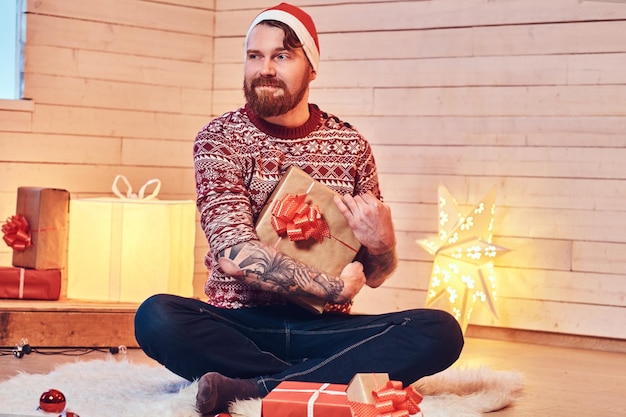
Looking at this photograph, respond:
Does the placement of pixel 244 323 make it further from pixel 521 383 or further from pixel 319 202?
pixel 521 383

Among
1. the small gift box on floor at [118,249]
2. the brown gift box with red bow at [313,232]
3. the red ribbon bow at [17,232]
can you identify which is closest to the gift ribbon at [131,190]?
the small gift box on floor at [118,249]

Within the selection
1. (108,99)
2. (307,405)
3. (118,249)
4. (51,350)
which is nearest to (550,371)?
(307,405)

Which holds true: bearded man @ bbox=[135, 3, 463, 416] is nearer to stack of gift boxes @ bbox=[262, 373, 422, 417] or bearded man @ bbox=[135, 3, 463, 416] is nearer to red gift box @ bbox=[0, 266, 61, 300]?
stack of gift boxes @ bbox=[262, 373, 422, 417]

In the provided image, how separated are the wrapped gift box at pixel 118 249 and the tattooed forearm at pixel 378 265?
107cm

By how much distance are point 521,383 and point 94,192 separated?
1.97 metres

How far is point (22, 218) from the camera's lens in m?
3.36

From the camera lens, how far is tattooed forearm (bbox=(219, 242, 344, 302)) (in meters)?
2.32

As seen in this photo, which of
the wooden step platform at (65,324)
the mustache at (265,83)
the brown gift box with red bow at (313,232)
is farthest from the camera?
the wooden step platform at (65,324)

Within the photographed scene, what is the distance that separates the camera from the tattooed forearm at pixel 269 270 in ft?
7.61

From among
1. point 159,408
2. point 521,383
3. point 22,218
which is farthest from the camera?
point 22,218

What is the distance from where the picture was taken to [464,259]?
3547 mm

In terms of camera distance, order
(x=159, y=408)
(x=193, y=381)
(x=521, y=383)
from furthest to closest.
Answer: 1. (x=521, y=383)
2. (x=193, y=381)
3. (x=159, y=408)

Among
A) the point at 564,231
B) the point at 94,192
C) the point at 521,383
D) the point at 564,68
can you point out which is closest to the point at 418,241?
the point at 564,231

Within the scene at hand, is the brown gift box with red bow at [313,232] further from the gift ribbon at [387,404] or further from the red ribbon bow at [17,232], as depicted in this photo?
the red ribbon bow at [17,232]
